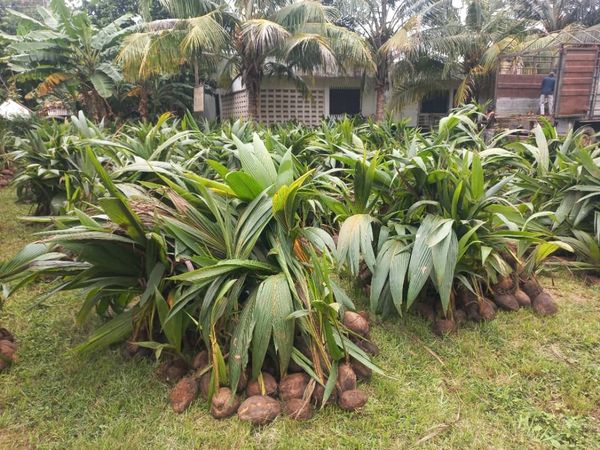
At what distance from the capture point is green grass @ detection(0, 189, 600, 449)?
1.63 m

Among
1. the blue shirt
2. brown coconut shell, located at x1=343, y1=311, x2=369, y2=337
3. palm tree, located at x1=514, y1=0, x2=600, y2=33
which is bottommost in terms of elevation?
brown coconut shell, located at x1=343, y1=311, x2=369, y2=337

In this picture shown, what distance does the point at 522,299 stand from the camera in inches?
100

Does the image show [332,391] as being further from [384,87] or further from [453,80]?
[453,80]

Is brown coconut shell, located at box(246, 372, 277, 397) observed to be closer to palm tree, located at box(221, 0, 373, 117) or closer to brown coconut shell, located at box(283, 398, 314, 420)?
brown coconut shell, located at box(283, 398, 314, 420)

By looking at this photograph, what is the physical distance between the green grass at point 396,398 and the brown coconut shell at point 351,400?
0.11ft

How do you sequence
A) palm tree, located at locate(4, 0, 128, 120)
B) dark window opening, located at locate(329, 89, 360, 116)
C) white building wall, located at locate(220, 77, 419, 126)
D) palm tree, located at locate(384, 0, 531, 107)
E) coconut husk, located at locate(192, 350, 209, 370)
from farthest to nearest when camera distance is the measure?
dark window opening, located at locate(329, 89, 360, 116)
white building wall, located at locate(220, 77, 419, 126)
palm tree, located at locate(384, 0, 531, 107)
palm tree, located at locate(4, 0, 128, 120)
coconut husk, located at locate(192, 350, 209, 370)

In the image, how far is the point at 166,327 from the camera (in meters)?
1.78

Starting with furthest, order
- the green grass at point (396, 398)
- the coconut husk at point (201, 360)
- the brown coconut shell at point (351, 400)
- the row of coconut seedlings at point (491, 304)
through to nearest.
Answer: the row of coconut seedlings at point (491, 304), the coconut husk at point (201, 360), the brown coconut shell at point (351, 400), the green grass at point (396, 398)

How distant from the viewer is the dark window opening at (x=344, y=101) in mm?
15172

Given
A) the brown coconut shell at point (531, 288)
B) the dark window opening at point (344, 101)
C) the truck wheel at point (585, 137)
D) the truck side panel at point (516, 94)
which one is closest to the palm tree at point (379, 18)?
the dark window opening at point (344, 101)

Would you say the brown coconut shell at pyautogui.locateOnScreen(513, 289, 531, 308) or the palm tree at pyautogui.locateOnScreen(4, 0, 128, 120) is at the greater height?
the palm tree at pyautogui.locateOnScreen(4, 0, 128, 120)

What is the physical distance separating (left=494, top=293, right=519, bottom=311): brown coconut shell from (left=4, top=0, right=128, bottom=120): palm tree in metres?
10.6

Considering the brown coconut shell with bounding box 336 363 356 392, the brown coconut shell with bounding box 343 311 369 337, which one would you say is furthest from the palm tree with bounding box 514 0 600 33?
the brown coconut shell with bounding box 336 363 356 392

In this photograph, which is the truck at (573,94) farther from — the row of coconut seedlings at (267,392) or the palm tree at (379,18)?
the row of coconut seedlings at (267,392)
